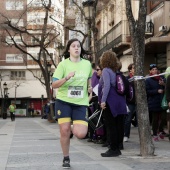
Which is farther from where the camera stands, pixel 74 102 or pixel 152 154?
pixel 152 154

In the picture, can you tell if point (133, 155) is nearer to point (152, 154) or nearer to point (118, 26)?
Result: point (152, 154)

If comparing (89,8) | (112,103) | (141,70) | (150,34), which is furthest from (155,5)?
(112,103)

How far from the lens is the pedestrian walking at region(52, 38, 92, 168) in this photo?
Answer: 6988 millimetres

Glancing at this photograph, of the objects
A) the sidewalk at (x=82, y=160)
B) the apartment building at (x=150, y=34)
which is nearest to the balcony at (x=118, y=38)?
the apartment building at (x=150, y=34)

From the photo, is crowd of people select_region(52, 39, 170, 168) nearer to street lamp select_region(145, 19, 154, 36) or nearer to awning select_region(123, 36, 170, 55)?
awning select_region(123, 36, 170, 55)

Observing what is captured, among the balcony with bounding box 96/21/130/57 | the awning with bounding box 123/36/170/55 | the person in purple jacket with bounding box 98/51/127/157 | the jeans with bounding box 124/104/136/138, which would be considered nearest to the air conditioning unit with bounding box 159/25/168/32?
the awning with bounding box 123/36/170/55

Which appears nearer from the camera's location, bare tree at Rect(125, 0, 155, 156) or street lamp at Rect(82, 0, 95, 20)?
bare tree at Rect(125, 0, 155, 156)

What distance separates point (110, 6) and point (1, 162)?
2088 cm

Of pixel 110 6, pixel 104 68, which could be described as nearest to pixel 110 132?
pixel 104 68

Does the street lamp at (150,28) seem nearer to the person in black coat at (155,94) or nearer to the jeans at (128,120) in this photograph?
the person in black coat at (155,94)

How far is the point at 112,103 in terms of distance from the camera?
8.67 meters

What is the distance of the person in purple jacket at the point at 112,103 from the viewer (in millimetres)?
8570

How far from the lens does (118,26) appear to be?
982 inches

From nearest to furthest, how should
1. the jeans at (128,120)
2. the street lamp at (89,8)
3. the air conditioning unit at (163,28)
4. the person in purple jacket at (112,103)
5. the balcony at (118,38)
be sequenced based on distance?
the person in purple jacket at (112,103)
the jeans at (128,120)
the air conditioning unit at (163,28)
the street lamp at (89,8)
the balcony at (118,38)
